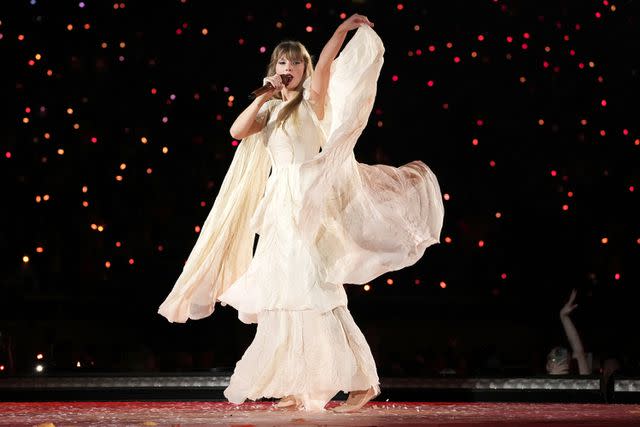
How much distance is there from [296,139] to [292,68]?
279 mm

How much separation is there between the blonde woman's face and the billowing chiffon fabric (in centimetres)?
5

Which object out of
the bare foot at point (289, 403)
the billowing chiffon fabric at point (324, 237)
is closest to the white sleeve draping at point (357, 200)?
the billowing chiffon fabric at point (324, 237)

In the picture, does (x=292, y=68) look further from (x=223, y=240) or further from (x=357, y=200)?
(x=223, y=240)

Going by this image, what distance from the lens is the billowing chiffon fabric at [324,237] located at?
3.44 meters

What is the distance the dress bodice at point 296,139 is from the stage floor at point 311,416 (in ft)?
3.09

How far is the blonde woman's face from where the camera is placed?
3.66 m

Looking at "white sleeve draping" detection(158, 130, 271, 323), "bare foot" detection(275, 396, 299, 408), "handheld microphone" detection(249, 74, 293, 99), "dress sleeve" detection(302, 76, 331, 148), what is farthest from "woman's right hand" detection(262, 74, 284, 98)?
"bare foot" detection(275, 396, 299, 408)

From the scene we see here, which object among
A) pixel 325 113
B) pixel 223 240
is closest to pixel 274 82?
pixel 325 113

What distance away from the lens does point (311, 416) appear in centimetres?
322

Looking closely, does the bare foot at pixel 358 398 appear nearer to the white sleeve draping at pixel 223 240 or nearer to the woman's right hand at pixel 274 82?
the white sleeve draping at pixel 223 240

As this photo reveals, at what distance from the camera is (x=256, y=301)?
3641 millimetres

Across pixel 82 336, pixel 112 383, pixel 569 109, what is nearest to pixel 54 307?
pixel 82 336

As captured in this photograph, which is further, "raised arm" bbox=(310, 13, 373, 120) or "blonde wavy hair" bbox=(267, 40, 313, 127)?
"blonde wavy hair" bbox=(267, 40, 313, 127)

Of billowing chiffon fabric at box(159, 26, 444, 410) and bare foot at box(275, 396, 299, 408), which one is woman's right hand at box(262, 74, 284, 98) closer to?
billowing chiffon fabric at box(159, 26, 444, 410)
